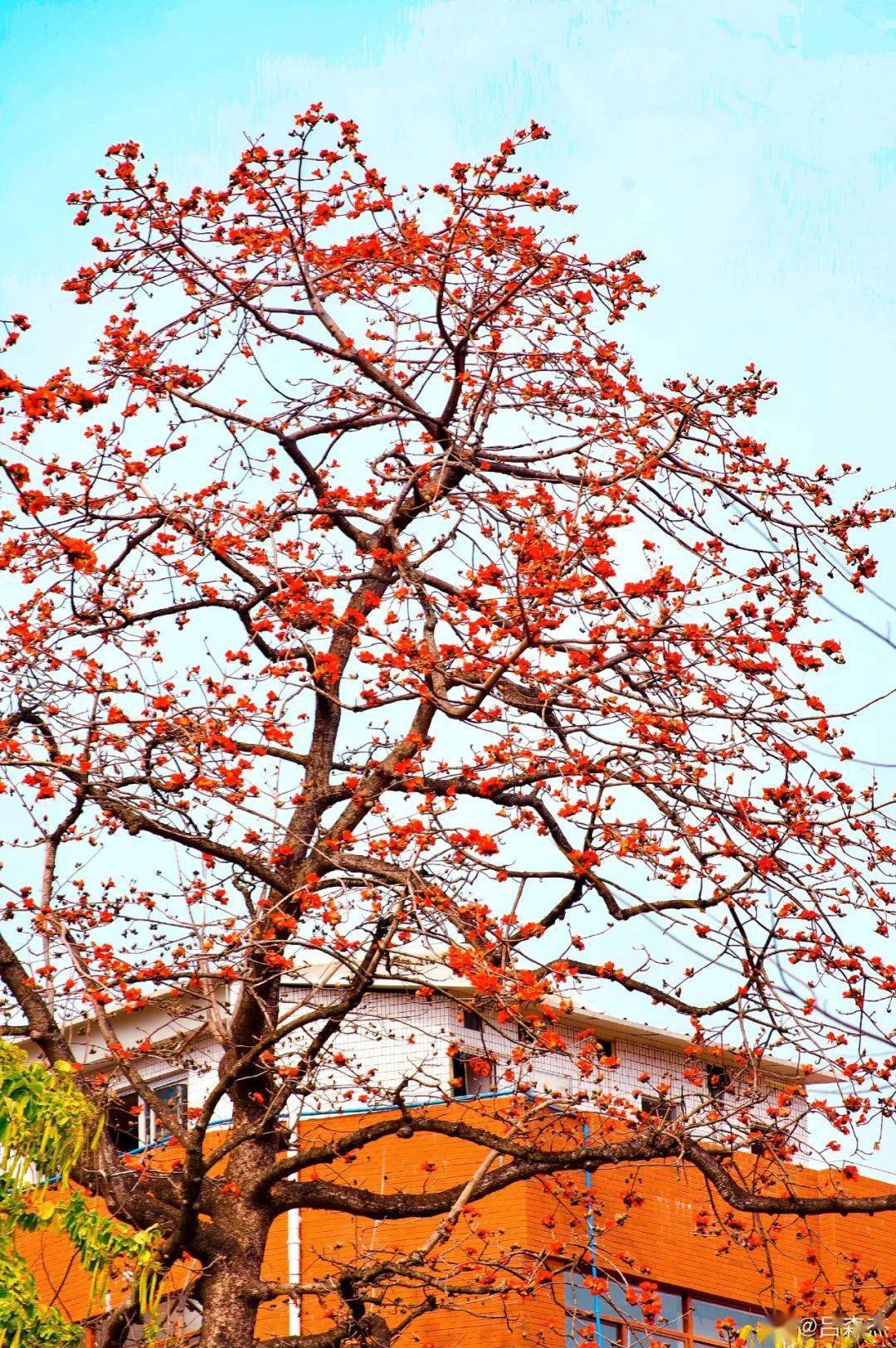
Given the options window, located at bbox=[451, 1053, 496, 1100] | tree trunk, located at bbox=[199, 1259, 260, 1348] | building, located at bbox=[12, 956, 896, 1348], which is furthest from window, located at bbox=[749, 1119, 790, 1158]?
window, located at bbox=[451, 1053, 496, 1100]

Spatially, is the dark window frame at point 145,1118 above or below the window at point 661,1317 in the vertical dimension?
above

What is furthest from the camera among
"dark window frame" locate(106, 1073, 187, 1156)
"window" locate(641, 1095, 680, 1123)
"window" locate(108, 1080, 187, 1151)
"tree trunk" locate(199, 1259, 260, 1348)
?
"dark window frame" locate(106, 1073, 187, 1156)

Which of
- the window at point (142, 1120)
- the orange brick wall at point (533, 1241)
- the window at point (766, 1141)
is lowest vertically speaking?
the window at point (766, 1141)

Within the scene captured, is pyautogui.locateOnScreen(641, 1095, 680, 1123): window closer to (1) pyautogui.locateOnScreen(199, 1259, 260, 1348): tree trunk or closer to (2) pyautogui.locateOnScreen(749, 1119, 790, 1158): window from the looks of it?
(2) pyautogui.locateOnScreen(749, 1119, 790, 1158): window

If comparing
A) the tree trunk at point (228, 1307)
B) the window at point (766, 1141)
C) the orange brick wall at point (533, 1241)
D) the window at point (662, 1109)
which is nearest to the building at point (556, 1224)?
the orange brick wall at point (533, 1241)

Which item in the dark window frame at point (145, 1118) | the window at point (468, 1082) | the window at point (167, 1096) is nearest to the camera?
the window at point (167, 1096)

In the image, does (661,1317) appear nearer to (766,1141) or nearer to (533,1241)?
(533,1241)

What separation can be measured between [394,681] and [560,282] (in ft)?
10.3

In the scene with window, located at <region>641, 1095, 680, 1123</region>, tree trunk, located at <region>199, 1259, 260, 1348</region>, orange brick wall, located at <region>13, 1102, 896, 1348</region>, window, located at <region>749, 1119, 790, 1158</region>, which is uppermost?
orange brick wall, located at <region>13, 1102, 896, 1348</region>

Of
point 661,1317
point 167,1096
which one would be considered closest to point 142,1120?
point 167,1096

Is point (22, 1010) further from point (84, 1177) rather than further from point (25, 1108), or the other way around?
point (25, 1108)

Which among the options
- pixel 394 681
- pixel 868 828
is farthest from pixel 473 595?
pixel 868 828

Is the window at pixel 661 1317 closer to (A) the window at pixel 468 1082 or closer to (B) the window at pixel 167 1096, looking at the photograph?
(A) the window at pixel 468 1082

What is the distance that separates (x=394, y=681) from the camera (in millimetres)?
9102
